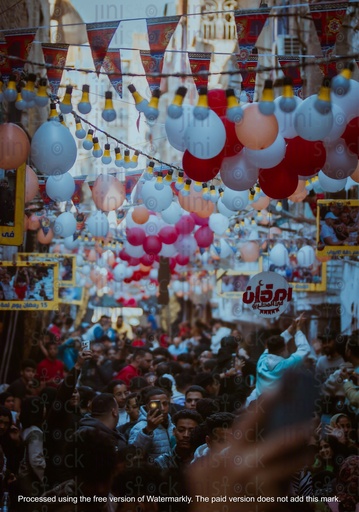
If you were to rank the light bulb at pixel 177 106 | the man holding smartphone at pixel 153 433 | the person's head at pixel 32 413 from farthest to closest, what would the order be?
the person's head at pixel 32 413 < the man holding smartphone at pixel 153 433 < the light bulb at pixel 177 106

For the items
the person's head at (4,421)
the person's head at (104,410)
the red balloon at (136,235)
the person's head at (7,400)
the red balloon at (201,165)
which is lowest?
the person's head at (7,400)

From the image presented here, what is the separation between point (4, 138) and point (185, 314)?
118ft

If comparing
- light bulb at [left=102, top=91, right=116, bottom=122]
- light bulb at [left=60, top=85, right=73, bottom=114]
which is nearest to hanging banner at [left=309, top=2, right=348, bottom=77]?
light bulb at [left=102, top=91, right=116, bottom=122]

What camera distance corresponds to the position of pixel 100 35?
632cm

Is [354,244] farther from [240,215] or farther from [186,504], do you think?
[186,504]

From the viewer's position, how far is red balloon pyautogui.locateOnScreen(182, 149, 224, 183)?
5.84m

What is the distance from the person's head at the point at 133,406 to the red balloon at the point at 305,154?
327 cm

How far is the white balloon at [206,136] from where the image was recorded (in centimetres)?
529

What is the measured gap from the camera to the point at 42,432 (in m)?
7.19

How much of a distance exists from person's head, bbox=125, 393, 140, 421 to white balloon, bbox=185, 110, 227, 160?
3.42m

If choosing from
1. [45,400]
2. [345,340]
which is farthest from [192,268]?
[45,400]

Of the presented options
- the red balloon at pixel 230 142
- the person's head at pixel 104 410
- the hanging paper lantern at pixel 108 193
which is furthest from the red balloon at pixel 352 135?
the hanging paper lantern at pixel 108 193

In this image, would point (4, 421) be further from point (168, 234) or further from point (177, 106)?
point (168, 234)

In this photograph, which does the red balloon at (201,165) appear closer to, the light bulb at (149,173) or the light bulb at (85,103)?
the light bulb at (85,103)
